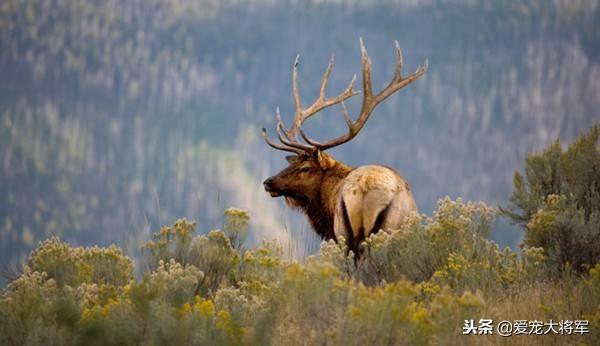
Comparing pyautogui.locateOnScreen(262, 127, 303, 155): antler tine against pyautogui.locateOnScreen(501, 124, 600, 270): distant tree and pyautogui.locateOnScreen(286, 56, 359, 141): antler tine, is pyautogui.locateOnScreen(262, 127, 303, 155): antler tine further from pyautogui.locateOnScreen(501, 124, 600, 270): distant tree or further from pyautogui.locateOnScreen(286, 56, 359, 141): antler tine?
pyautogui.locateOnScreen(501, 124, 600, 270): distant tree

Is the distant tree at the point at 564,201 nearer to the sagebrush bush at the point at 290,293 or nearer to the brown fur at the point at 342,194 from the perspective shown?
the sagebrush bush at the point at 290,293

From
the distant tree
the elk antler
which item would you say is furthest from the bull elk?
the distant tree

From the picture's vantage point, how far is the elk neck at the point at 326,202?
835 cm

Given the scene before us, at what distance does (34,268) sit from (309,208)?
135 inches

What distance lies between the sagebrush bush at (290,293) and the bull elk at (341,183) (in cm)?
63

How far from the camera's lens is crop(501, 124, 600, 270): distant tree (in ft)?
22.1

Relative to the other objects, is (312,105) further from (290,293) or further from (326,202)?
(290,293)

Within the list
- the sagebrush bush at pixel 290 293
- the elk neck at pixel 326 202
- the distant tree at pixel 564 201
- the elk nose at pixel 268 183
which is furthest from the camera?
the elk nose at pixel 268 183

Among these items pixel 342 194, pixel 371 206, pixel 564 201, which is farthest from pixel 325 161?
pixel 564 201

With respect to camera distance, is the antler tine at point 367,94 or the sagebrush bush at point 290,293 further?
the antler tine at point 367,94

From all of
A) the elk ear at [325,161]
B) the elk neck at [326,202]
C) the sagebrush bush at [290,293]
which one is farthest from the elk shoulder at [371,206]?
the elk ear at [325,161]

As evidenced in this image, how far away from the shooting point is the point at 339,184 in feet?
26.9

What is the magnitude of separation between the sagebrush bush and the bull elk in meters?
0.63

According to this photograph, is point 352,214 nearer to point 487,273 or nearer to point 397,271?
point 397,271
